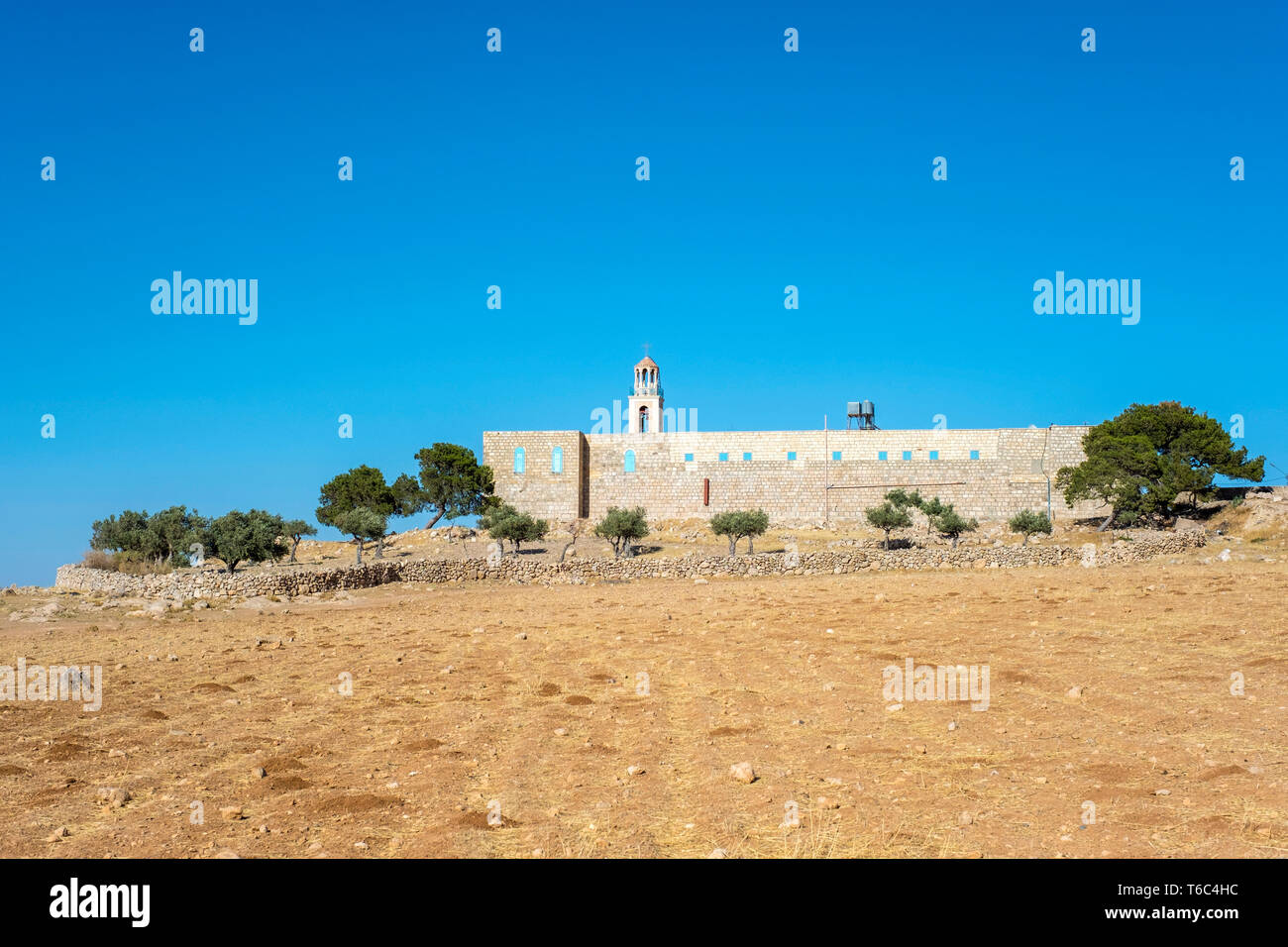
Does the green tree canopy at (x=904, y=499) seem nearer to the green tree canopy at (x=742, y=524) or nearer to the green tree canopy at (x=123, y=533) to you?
the green tree canopy at (x=742, y=524)

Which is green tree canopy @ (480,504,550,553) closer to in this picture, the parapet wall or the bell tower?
the parapet wall

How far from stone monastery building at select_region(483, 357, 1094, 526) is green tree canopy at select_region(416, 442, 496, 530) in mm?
938

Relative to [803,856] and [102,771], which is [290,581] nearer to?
[102,771]

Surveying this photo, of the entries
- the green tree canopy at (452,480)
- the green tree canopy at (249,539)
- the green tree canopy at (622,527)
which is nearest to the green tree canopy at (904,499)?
the green tree canopy at (622,527)

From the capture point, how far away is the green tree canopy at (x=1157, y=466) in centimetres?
3928

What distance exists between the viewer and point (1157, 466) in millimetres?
39719

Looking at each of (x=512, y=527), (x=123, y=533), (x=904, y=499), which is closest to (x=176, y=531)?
(x=123, y=533)

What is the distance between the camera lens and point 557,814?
Answer: 5254 mm

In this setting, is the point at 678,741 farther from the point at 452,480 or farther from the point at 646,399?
the point at 646,399

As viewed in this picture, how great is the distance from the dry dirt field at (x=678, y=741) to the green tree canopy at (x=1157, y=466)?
94.3 feet

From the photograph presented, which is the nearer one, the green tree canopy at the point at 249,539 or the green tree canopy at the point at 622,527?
the green tree canopy at the point at 249,539
